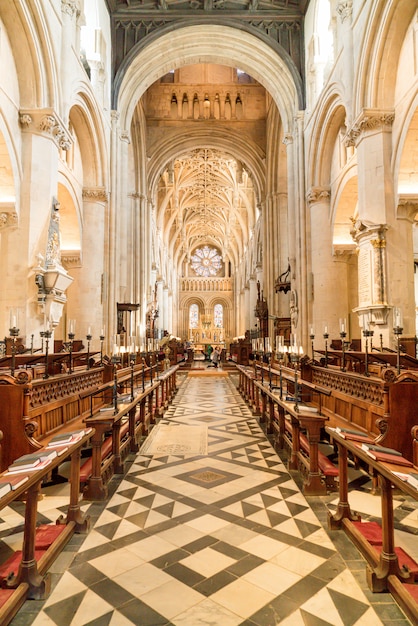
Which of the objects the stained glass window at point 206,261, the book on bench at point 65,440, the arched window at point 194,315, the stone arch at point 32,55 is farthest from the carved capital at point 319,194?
the stained glass window at point 206,261

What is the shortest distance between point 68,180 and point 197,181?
19080 mm

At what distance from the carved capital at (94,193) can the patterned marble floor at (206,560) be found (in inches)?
394

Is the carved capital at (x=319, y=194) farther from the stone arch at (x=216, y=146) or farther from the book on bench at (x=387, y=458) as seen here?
the book on bench at (x=387, y=458)

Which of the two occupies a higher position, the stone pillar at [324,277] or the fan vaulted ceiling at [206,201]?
the fan vaulted ceiling at [206,201]

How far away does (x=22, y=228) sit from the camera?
770cm

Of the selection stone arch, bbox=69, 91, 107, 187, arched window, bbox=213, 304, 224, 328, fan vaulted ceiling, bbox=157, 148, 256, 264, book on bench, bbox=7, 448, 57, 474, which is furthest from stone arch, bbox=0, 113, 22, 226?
arched window, bbox=213, 304, 224, 328

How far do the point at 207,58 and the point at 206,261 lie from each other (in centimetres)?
3109

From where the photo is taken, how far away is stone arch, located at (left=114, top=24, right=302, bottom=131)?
45.9 feet

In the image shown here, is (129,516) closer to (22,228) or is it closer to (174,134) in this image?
(22,228)

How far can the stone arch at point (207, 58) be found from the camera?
14.0 metres

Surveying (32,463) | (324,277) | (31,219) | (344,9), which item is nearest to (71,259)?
(31,219)

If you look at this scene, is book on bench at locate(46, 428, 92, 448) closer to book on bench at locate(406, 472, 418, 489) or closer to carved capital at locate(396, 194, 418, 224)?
book on bench at locate(406, 472, 418, 489)

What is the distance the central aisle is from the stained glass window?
41.8 meters

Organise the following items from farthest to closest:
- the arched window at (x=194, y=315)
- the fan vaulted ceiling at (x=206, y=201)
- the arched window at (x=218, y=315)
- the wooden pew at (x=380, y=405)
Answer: the arched window at (x=194, y=315) < the arched window at (x=218, y=315) < the fan vaulted ceiling at (x=206, y=201) < the wooden pew at (x=380, y=405)
